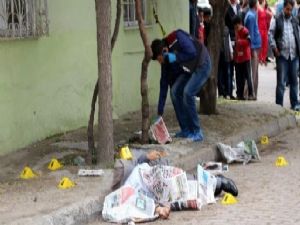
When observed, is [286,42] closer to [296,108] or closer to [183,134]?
[296,108]

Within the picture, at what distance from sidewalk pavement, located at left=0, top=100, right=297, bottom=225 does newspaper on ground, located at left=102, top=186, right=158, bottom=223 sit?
19 cm

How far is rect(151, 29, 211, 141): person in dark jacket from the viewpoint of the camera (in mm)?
9148

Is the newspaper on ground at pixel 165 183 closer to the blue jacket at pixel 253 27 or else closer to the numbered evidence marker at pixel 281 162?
the numbered evidence marker at pixel 281 162

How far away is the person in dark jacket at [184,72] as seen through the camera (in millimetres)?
9148

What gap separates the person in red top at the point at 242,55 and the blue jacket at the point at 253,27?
279 millimetres

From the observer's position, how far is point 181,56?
921 centimetres

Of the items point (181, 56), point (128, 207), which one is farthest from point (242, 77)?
point (128, 207)

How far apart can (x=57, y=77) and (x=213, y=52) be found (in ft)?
8.77

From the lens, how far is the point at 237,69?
1430cm

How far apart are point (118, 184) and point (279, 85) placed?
7019mm

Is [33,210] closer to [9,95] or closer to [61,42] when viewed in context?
[9,95]

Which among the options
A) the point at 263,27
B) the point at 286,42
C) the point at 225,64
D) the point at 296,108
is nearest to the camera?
the point at 286,42

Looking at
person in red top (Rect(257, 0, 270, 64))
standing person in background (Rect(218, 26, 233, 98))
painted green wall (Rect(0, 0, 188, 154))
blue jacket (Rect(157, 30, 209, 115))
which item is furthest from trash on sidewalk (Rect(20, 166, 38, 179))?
person in red top (Rect(257, 0, 270, 64))

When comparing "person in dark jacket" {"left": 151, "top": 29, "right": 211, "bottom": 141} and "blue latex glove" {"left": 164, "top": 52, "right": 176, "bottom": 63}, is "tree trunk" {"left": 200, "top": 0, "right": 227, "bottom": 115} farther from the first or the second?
"blue latex glove" {"left": 164, "top": 52, "right": 176, "bottom": 63}
